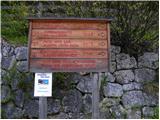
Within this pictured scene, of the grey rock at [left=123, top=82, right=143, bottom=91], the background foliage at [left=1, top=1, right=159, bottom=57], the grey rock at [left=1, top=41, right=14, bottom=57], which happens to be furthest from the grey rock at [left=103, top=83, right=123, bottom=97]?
the grey rock at [left=1, top=41, right=14, bottom=57]

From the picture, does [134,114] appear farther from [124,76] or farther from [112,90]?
[124,76]

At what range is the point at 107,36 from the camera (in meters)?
5.82

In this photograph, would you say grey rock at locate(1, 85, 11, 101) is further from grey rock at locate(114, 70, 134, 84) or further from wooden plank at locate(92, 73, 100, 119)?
grey rock at locate(114, 70, 134, 84)

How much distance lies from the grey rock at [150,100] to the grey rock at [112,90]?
0.52 meters

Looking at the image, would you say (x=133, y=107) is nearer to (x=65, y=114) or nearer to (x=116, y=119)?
(x=116, y=119)

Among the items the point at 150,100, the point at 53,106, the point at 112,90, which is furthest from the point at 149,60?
the point at 53,106

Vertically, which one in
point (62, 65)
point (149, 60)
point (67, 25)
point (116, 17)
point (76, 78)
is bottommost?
point (76, 78)

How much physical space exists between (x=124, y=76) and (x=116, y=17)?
126cm

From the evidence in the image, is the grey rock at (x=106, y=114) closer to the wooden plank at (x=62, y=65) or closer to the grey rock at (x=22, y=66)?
the wooden plank at (x=62, y=65)

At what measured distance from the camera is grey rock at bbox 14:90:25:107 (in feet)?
23.1

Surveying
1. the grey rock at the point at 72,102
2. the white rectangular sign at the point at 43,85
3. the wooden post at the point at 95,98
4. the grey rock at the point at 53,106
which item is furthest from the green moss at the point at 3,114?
the wooden post at the point at 95,98

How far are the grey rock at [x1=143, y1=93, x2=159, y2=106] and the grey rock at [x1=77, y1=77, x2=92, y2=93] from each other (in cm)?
118

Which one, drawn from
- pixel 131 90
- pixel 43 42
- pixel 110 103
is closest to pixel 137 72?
pixel 131 90

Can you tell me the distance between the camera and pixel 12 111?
6.96m
